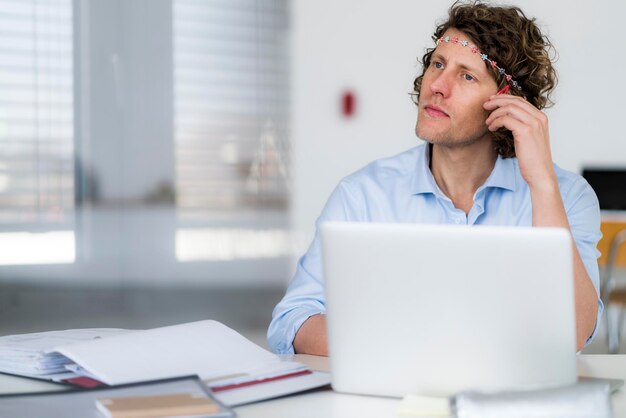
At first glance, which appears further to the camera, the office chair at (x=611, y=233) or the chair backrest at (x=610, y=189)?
the chair backrest at (x=610, y=189)

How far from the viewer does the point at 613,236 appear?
3.77m

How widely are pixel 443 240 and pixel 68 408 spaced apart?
459 millimetres

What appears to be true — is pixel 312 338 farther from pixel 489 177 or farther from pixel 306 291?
pixel 489 177

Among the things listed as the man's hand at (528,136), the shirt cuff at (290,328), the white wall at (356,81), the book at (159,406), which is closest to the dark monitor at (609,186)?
the white wall at (356,81)

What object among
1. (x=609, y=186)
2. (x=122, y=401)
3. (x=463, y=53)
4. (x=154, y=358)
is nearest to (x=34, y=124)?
(x=609, y=186)

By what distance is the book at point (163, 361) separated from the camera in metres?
1.15

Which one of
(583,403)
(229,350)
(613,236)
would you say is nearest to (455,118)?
(229,350)

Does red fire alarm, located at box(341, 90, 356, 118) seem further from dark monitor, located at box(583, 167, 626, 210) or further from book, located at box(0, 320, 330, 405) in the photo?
book, located at box(0, 320, 330, 405)

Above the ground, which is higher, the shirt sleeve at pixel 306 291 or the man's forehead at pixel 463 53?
the man's forehead at pixel 463 53

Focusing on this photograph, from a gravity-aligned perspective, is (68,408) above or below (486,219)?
below

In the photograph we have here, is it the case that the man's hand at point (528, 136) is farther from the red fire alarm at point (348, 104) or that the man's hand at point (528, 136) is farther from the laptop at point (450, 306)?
the red fire alarm at point (348, 104)

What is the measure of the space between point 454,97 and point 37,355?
96 cm

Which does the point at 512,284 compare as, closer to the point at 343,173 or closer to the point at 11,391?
the point at 11,391

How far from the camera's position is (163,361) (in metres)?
1.19
